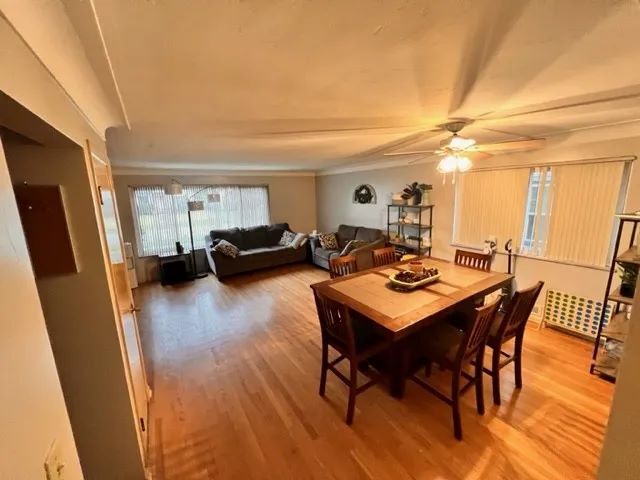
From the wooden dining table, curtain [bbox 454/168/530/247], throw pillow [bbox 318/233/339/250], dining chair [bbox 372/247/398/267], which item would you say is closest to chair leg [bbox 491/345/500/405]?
the wooden dining table

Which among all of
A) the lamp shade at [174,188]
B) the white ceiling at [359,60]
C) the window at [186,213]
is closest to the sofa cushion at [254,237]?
the window at [186,213]

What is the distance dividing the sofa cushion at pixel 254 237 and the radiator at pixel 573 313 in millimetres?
4952

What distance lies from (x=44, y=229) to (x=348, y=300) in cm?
176

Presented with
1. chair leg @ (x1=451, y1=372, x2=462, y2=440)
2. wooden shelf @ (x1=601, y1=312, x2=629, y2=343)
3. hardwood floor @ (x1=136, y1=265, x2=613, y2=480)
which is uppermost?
wooden shelf @ (x1=601, y1=312, x2=629, y2=343)

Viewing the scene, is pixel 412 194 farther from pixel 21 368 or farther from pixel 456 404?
pixel 21 368

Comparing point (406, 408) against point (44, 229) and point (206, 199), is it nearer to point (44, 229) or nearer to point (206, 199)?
point (44, 229)

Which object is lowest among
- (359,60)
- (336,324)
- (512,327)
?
(512,327)

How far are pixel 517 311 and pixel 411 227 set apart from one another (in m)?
2.77

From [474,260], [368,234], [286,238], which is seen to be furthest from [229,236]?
[474,260]

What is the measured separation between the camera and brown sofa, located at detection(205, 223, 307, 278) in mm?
5195

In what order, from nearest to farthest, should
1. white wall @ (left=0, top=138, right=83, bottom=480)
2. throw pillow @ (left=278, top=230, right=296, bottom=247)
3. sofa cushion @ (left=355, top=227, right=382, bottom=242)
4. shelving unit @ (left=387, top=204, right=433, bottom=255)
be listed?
A: white wall @ (left=0, top=138, right=83, bottom=480)
shelving unit @ (left=387, top=204, right=433, bottom=255)
sofa cushion @ (left=355, top=227, right=382, bottom=242)
throw pillow @ (left=278, top=230, right=296, bottom=247)

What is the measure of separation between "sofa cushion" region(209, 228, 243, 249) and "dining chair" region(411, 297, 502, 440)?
4499 mm

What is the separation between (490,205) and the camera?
3500 millimetres

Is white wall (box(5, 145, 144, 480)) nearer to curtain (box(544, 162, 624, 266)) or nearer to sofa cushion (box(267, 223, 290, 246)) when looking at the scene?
curtain (box(544, 162, 624, 266))
